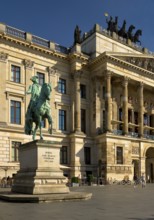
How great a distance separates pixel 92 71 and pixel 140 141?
13.5 meters

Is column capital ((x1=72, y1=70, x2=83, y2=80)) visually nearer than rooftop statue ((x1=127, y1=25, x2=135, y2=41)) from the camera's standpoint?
Yes

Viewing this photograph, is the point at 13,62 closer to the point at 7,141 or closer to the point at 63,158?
the point at 7,141

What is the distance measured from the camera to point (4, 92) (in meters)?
43.6

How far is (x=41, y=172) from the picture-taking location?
20.2 m

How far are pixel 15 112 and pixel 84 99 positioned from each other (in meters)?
12.0

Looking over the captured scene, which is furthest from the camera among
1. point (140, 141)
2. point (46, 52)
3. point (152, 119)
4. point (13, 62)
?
point (152, 119)

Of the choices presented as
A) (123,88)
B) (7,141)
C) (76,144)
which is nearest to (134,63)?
(123,88)

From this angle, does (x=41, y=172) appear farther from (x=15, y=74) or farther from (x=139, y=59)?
(x=139, y=59)

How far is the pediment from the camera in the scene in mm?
51688

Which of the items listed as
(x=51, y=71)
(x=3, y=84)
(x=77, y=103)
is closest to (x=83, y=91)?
(x=77, y=103)

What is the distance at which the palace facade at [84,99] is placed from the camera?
4438 centimetres

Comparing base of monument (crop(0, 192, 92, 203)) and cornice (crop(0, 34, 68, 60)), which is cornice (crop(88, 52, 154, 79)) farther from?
base of monument (crop(0, 192, 92, 203))

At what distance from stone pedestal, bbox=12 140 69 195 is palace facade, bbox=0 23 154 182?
2095cm

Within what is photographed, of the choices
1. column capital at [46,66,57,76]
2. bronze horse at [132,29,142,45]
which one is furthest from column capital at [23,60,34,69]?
bronze horse at [132,29,142,45]
